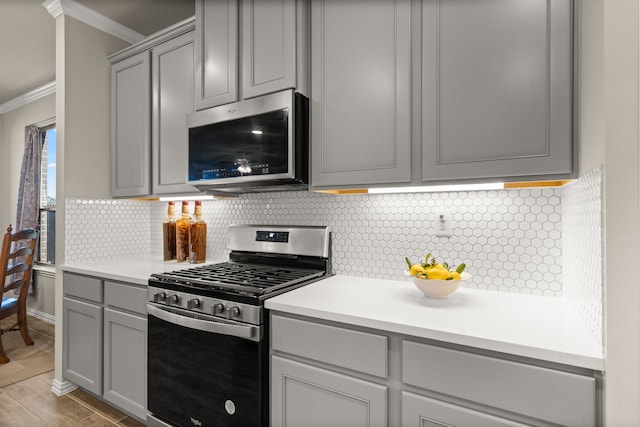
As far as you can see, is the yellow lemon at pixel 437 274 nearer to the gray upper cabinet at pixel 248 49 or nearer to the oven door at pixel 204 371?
the oven door at pixel 204 371

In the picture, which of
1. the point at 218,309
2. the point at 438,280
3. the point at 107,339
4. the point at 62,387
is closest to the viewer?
the point at 438,280

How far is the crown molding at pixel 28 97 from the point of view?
385cm

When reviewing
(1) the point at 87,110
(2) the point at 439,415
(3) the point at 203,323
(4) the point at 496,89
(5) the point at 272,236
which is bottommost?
(2) the point at 439,415

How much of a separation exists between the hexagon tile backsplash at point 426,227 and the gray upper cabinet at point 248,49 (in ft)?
2.20

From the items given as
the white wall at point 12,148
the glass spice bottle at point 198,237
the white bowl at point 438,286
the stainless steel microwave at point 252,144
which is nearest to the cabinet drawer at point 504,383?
the white bowl at point 438,286

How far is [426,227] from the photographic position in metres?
1.72

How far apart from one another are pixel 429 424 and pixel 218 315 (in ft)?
3.05

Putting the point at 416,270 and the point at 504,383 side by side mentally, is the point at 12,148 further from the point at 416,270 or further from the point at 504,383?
the point at 504,383

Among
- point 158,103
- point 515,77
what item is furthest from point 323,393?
point 158,103

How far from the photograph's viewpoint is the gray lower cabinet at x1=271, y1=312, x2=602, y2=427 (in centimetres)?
92

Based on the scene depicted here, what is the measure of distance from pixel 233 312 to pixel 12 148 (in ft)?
16.1

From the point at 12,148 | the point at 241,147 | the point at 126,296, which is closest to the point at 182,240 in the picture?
the point at 126,296

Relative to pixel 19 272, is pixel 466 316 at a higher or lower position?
higher

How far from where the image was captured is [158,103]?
2346mm
